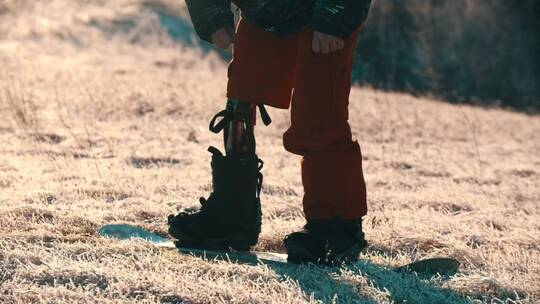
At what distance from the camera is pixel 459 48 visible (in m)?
17.6

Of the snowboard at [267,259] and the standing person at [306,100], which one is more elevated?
the standing person at [306,100]

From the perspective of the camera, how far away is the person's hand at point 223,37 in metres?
3.93

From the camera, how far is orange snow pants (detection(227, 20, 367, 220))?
3678 millimetres

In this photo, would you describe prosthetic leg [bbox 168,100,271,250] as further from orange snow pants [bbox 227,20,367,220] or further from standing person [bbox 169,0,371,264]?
orange snow pants [bbox 227,20,367,220]

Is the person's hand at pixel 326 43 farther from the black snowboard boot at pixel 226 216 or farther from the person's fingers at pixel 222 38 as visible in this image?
the black snowboard boot at pixel 226 216

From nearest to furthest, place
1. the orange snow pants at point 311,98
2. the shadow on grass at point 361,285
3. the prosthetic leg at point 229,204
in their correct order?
the shadow on grass at point 361,285 < the orange snow pants at point 311,98 < the prosthetic leg at point 229,204

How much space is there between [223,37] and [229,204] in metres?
0.69

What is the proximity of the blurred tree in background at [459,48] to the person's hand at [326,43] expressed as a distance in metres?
12.0

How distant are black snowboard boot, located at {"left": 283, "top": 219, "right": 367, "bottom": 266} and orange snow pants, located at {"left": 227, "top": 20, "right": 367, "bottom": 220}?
0.04 meters

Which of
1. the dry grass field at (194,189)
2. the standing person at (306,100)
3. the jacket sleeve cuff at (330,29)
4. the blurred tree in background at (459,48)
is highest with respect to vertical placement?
the jacket sleeve cuff at (330,29)

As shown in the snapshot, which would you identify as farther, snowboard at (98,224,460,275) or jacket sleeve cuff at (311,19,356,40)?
snowboard at (98,224,460,275)

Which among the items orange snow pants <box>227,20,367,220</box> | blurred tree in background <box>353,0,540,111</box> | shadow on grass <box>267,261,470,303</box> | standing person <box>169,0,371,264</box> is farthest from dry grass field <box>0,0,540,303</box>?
blurred tree in background <box>353,0,540,111</box>

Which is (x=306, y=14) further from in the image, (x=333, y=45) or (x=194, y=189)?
(x=194, y=189)

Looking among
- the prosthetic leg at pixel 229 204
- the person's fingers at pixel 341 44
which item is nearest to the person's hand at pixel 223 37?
the prosthetic leg at pixel 229 204
